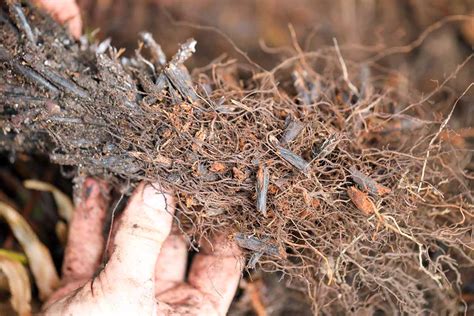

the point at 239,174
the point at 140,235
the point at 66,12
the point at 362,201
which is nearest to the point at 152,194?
the point at 140,235

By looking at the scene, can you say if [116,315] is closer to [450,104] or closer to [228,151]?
[228,151]

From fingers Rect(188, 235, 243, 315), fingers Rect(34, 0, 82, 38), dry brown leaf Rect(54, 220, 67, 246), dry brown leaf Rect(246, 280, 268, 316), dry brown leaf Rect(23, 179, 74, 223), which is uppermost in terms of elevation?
fingers Rect(34, 0, 82, 38)

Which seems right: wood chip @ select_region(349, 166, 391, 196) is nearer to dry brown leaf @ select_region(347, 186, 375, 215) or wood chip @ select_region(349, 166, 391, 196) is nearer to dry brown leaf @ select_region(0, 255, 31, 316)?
A: dry brown leaf @ select_region(347, 186, 375, 215)

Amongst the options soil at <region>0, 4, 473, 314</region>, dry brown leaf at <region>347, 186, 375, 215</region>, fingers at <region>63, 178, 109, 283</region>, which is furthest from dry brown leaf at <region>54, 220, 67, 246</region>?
dry brown leaf at <region>347, 186, 375, 215</region>

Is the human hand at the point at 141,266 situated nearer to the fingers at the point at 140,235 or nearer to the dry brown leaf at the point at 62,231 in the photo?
the fingers at the point at 140,235

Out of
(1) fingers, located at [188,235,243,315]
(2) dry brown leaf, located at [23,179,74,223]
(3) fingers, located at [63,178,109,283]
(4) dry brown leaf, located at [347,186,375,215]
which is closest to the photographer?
(4) dry brown leaf, located at [347,186,375,215]

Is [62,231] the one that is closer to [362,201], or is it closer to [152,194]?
[152,194]

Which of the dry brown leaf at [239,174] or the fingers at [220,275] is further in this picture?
the fingers at [220,275]

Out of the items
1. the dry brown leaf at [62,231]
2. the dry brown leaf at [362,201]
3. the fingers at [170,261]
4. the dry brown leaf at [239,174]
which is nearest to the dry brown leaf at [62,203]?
the dry brown leaf at [62,231]

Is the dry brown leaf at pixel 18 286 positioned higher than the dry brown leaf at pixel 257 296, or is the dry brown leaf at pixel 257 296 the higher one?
the dry brown leaf at pixel 18 286
